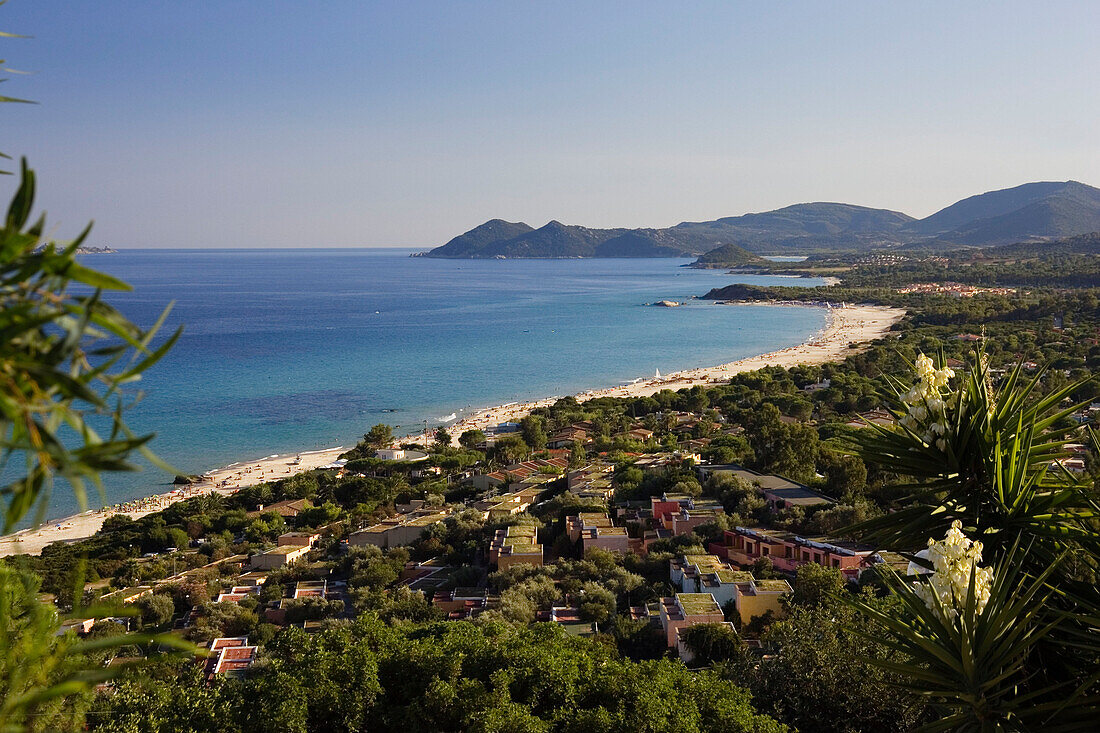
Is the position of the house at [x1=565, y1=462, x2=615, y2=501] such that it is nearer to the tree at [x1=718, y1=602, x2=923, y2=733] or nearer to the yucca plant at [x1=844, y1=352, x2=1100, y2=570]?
the tree at [x1=718, y1=602, x2=923, y2=733]

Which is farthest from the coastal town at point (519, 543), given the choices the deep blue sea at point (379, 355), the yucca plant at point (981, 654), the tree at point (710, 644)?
the deep blue sea at point (379, 355)

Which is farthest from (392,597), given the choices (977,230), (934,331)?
(977,230)

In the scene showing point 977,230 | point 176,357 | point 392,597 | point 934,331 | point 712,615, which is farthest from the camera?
point 977,230

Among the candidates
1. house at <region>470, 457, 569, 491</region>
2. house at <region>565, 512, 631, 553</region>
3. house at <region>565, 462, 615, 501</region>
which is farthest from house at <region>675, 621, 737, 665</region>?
house at <region>470, 457, 569, 491</region>

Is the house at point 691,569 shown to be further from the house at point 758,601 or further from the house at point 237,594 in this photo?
the house at point 237,594

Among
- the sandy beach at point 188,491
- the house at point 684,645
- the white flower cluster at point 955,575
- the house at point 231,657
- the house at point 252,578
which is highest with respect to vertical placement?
the white flower cluster at point 955,575

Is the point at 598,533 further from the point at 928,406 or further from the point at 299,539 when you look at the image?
the point at 928,406

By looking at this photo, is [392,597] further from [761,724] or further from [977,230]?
[977,230]
